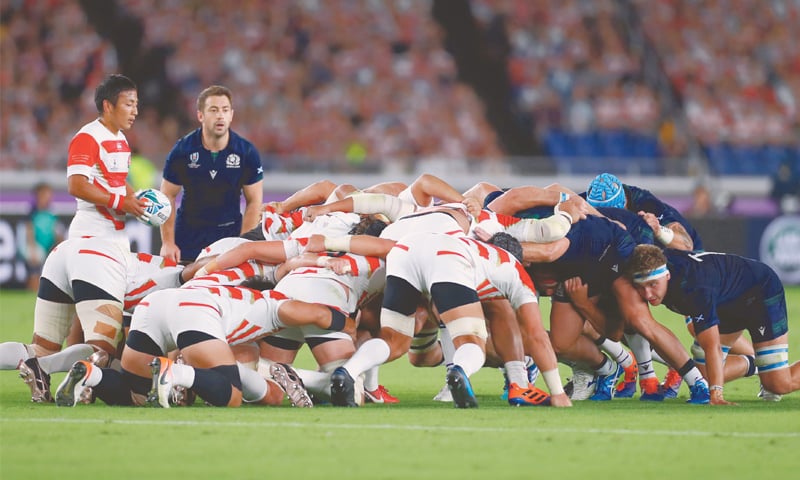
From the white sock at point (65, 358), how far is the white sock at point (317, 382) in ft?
5.09

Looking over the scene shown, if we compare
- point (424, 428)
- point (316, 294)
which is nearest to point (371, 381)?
point (316, 294)

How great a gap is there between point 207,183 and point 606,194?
3.30 meters

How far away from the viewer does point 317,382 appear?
8.70m

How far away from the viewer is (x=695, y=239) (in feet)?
35.4

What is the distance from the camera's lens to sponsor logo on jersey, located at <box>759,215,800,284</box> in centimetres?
2172

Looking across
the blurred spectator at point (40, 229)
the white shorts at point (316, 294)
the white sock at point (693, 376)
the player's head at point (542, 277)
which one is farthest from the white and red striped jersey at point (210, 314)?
the blurred spectator at point (40, 229)

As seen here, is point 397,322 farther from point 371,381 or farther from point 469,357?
point 469,357

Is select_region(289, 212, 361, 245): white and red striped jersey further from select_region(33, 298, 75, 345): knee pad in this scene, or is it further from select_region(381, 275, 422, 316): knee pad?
select_region(33, 298, 75, 345): knee pad

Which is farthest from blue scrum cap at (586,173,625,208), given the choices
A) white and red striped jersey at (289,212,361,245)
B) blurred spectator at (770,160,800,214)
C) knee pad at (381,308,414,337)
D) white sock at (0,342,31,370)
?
blurred spectator at (770,160,800,214)

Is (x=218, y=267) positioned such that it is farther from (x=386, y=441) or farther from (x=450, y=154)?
(x=450, y=154)

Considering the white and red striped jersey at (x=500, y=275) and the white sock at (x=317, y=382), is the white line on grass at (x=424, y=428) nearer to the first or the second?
the white sock at (x=317, y=382)

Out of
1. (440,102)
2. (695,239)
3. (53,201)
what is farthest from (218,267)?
(440,102)

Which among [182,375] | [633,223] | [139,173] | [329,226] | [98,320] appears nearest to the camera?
[182,375]

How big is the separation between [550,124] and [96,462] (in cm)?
2066
